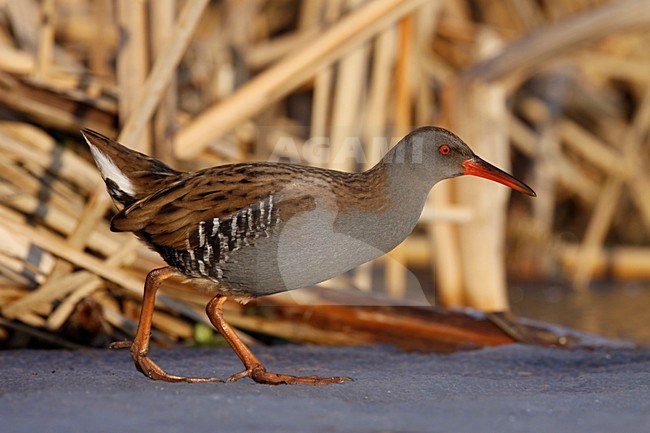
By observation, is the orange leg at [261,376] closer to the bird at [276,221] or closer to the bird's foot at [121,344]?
the bird at [276,221]

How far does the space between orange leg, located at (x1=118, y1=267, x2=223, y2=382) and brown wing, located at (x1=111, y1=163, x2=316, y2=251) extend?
10 centimetres

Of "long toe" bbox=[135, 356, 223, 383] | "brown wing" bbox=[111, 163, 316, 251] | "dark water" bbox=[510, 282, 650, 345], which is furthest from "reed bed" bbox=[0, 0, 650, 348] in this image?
"long toe" bbox=[135, 356, 223, 383]

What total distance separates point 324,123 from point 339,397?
2.75m

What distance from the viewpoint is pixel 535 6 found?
730cm

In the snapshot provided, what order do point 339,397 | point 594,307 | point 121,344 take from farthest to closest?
point 594,307 < point 121,344 < point 339,397

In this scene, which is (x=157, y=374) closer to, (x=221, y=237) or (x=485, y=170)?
(x=221, y=237)

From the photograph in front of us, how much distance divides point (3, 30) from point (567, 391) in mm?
3238

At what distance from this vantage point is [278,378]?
2965mm

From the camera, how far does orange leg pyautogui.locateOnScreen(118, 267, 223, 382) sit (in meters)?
2.93

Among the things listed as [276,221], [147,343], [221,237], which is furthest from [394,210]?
[147,343]

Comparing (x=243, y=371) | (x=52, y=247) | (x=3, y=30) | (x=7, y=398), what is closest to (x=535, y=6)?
(x=3, y=30)

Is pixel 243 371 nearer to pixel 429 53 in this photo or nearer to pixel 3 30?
pixel 3 30

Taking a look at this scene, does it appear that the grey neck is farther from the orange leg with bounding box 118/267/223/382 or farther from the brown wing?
the orange leg with bounding box 118/267/223/382

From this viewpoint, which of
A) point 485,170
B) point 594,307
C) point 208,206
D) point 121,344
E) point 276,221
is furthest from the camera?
point 594,307
